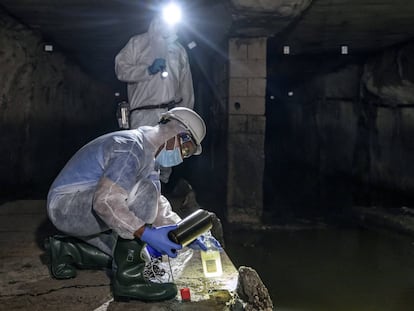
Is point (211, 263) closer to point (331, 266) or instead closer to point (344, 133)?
point (331, 266)

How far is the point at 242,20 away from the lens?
575 cm

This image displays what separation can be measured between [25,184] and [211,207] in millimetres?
3246

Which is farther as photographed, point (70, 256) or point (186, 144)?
point (70, 256)

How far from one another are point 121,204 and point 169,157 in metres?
0.55

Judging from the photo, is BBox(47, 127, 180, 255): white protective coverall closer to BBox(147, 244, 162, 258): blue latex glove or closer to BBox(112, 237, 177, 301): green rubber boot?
BBox(112, 237, 177, 301): green rubber boot

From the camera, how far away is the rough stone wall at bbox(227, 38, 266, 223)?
21.5ft

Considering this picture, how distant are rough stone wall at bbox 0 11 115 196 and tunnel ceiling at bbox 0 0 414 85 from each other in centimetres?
40

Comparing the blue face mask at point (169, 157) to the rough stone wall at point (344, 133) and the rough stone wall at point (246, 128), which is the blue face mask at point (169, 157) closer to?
the rough stone wall at point (246, 128)

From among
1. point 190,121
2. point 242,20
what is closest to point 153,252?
point 190,121

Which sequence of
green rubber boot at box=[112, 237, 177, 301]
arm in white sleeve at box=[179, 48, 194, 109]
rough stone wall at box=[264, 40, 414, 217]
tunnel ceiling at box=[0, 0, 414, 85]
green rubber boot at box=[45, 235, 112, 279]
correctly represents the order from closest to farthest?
green rubber boot at box=[112, 237, 177, 301]
green rubber boot at box=[45, 235, 112, 279]
arm in white sleeve at box=[179, 48, 194, 109]
tunnel ceiling at box=[0, 0, 414, 85]
rough stone wall at box=[264, 40, 414, 217]

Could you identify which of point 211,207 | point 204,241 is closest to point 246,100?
point 211,207

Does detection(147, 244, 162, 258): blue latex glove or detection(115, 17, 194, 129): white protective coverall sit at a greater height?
detection(115, 17, 194, 129): white protective coverall

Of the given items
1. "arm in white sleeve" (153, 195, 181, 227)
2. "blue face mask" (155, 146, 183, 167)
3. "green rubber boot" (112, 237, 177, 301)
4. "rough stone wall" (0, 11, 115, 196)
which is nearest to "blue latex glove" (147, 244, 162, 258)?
"arm in white sleeve" (153, 195, 181, 227)

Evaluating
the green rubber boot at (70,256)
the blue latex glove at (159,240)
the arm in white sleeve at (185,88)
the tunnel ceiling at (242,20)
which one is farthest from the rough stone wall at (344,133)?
the blue latex glove at (159,240)
